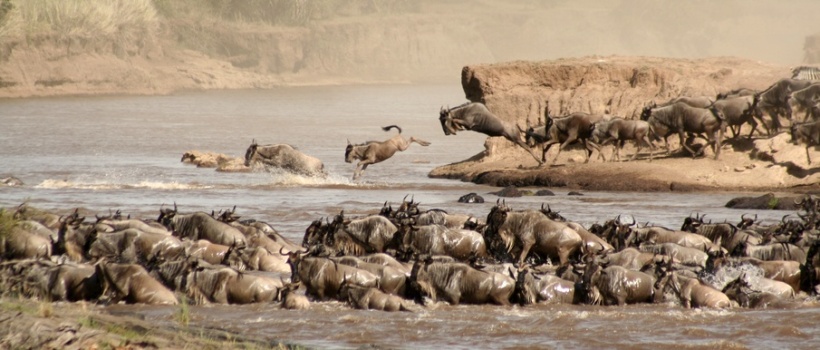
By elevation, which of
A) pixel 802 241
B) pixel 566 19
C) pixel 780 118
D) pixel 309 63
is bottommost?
pixel 802 241

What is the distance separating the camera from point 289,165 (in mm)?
24609

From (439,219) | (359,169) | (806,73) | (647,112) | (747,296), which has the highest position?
(806,73)

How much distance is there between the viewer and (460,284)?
37.1 feet

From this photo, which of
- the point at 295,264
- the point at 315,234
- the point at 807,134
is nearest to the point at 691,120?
the point at 807,134

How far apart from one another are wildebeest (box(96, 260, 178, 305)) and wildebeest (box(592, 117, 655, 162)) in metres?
14.6

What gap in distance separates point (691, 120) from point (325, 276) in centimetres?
1401

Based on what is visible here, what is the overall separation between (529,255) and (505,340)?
11.9 ft

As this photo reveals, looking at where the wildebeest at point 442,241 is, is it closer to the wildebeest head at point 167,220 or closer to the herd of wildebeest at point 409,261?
the herd of wildebeest at point 409,261

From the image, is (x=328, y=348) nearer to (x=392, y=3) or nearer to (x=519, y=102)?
(x=519, y=102)

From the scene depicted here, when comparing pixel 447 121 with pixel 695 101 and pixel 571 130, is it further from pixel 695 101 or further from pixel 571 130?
pixel 695 101

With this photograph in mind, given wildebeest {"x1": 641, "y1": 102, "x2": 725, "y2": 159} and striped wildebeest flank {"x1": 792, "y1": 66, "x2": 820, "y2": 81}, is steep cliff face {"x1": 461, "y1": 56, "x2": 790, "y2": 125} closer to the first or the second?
striped wildebeest flank {"x1": 792, "y1": 66, "x2": 820, "y2": 81}

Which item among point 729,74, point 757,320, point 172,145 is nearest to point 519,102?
point 729,74

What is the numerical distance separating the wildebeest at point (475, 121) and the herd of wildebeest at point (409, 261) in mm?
10703

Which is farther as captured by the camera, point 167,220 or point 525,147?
point 525,147
